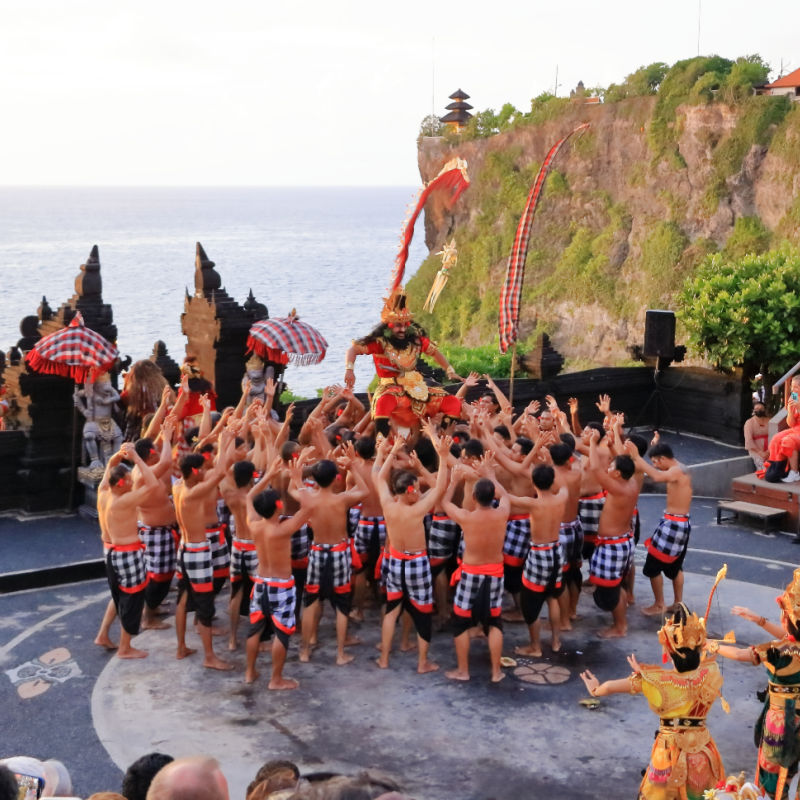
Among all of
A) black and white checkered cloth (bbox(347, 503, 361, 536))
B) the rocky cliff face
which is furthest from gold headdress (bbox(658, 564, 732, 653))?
the rocky cliff face

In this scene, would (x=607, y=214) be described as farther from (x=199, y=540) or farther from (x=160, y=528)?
(x=199, y=540)

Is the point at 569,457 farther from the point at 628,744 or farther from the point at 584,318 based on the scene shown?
the point at 584,318

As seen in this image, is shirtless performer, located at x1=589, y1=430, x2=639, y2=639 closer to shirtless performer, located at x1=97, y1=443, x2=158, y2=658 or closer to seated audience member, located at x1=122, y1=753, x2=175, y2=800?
shirtless performer, located at x1=97, y1=443, x2=158, y2=658

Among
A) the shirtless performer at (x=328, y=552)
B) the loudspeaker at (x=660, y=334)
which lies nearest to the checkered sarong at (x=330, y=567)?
the shirtless performer at (x=328, y=552)

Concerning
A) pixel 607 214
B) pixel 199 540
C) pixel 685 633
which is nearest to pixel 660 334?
pixel 199 540

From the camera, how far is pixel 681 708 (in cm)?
667

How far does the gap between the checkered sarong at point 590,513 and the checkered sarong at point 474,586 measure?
2.01 metres

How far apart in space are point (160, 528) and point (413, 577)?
2.56m

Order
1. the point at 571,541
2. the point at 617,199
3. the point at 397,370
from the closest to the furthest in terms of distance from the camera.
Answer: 1. the point at 571,541
2. the point at 397,370
3. the point at 617,199

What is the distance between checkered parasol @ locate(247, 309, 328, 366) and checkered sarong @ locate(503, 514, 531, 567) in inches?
212

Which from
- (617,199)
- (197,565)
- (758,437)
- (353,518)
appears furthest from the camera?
(617,199)

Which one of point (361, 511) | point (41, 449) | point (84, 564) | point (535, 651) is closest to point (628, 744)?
point (535, 651)

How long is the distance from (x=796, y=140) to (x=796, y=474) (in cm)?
2789

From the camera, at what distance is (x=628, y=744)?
27.8 feet
